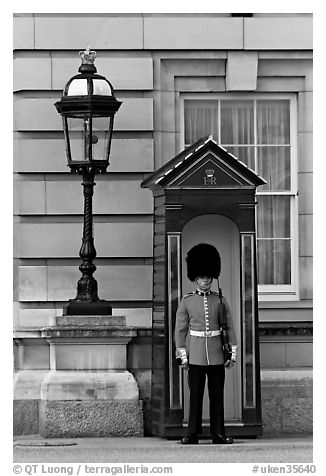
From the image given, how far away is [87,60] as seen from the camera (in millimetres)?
14367

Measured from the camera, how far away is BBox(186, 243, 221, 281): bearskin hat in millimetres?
13766

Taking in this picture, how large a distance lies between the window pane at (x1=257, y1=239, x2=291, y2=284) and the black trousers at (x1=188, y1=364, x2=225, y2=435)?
5.40ft

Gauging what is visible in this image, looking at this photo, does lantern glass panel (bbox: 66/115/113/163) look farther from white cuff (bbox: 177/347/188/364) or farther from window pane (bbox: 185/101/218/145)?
white cuff (bbox: 177/347/188/364)

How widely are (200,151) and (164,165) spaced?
19.0 inches

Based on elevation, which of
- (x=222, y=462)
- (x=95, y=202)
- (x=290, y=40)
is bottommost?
(x=222, y=462)

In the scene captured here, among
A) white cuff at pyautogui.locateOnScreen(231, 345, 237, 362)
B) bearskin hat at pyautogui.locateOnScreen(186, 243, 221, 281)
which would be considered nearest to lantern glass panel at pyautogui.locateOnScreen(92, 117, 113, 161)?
bearskin hat at pyautogui.locateOnScreen(186, 243, 221, 281)

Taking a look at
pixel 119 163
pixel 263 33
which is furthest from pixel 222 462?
pixel 263 33

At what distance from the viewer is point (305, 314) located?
14930 mm

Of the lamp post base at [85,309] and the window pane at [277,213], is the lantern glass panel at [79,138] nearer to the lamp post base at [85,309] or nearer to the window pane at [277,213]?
the lamp post base at [85,309]

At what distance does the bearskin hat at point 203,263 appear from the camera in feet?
45.2

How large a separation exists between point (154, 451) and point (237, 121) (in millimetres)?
3326

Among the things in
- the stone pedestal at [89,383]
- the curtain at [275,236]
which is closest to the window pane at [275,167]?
the curtain at [275,236]

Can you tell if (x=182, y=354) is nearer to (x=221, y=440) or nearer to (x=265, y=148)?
(x=221, y=440)
